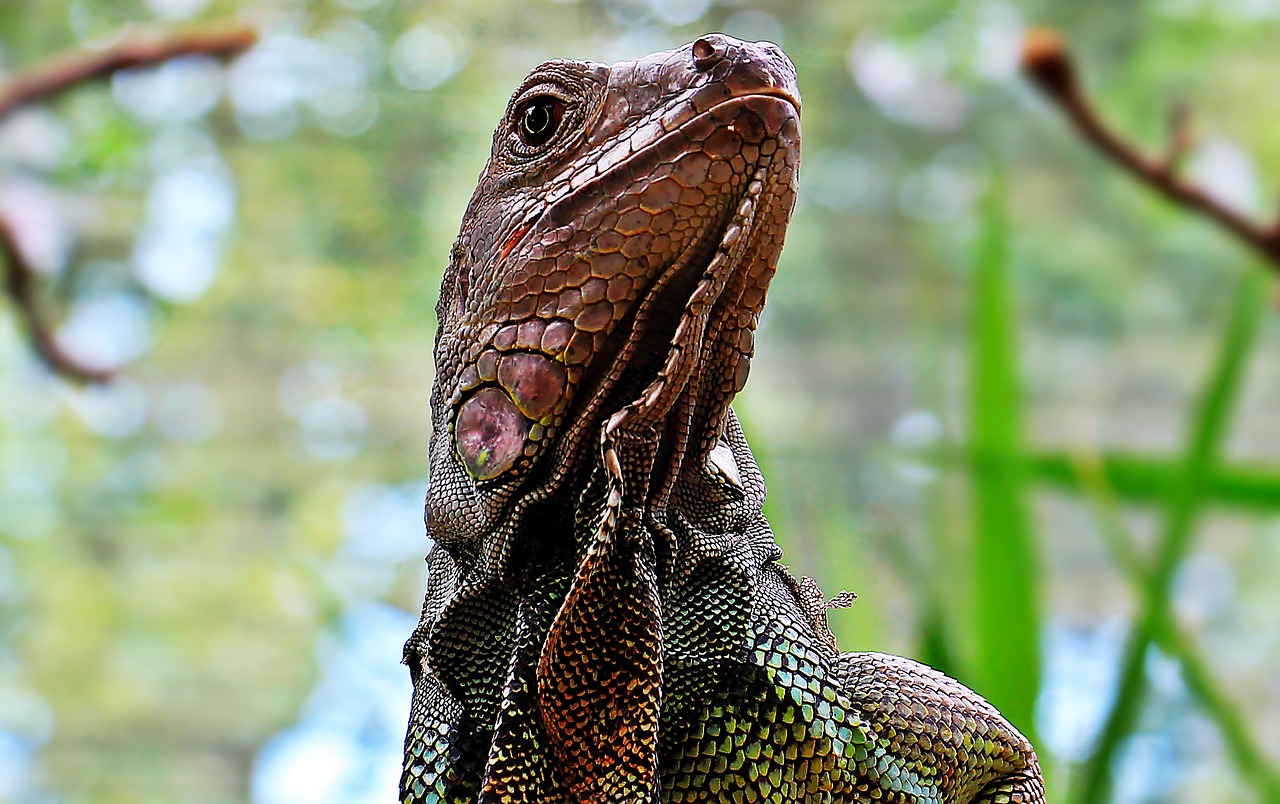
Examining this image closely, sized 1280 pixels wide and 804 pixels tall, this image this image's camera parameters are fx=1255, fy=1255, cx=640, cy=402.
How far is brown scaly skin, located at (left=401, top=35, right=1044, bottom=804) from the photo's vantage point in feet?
2.86

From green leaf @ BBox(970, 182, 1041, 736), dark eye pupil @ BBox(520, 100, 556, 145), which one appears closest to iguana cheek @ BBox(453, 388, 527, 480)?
dark eye pupil @ BBox(520, 100, 556, 145)

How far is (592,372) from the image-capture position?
0.92 meters

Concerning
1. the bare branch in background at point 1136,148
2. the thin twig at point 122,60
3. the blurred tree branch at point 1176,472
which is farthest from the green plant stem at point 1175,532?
the thin twig at point 122,60

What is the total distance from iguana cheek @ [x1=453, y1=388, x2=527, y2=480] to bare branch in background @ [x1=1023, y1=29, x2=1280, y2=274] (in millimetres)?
1510

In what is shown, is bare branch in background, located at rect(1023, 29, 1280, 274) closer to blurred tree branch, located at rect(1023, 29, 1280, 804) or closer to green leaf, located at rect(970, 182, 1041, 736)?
blurred tree branch, located at rect(1023, 29, 1280, 804)

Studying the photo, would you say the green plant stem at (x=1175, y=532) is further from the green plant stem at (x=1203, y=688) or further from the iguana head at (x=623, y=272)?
the iguana head at (x=623, y=272)

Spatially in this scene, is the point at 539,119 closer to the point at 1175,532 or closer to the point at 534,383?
the point at 534,383

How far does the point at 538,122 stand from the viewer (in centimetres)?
101

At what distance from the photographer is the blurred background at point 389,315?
380 cm

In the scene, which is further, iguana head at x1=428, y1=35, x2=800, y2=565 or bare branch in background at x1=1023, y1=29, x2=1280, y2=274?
bare branch in background at x1=1023, y1=29, x2=1280, y2=274

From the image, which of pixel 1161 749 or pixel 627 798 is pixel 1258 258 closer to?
pixel 1161 749

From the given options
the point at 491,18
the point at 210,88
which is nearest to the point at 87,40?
the point at 210,88

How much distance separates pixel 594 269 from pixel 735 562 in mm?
248

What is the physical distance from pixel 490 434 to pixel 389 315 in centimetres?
277
